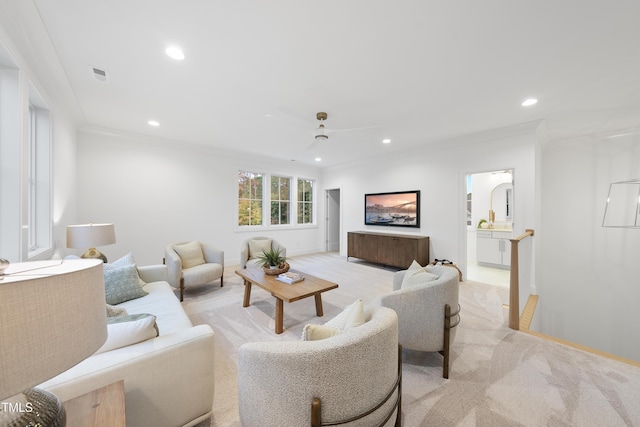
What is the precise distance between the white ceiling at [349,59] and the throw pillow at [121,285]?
1.98 m

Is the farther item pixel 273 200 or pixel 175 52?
pixel 273 200

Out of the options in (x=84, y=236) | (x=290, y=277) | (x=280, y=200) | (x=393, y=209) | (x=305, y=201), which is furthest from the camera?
(x=305, y=201)

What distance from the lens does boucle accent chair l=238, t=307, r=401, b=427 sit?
979 mm

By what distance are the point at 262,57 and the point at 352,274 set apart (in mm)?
3916

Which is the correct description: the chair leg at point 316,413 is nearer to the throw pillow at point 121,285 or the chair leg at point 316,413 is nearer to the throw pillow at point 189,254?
the throw pillow at point 121,285

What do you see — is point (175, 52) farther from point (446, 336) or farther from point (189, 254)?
point (446, 336)

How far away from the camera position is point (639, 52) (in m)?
2.06

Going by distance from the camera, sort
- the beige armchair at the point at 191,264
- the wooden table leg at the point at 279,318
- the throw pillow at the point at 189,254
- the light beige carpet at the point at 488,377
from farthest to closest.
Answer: the throw pillow at the point at 189,254, the beige armchair at the point at 191,264, the wooden table leg at the point at 279,318, the light beige carpet at the point at 488,377

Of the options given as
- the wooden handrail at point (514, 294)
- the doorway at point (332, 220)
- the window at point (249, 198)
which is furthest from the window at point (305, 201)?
the wooden handrail at point (514, 294)

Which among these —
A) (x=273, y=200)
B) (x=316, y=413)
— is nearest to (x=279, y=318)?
(x=316, y=413)

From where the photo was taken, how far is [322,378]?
0.98m

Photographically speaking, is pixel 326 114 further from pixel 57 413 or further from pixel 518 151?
pixel 57 413

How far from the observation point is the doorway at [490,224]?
5.38 metres

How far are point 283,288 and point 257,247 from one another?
1908mm
